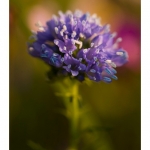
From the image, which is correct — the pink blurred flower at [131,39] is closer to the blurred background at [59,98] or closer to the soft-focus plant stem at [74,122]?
the blurred background at [59,98]

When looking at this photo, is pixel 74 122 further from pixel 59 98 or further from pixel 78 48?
pixel 78 48

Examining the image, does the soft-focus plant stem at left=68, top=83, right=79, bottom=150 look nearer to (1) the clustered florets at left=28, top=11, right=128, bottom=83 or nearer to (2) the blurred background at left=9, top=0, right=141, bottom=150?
(2) the blurred background at left=9, top=0, right=141, bottom=150

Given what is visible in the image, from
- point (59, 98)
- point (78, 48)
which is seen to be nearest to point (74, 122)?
point (59, 98)

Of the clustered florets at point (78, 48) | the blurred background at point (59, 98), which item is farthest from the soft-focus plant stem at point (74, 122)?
the clustered florets at point (78, 48)
